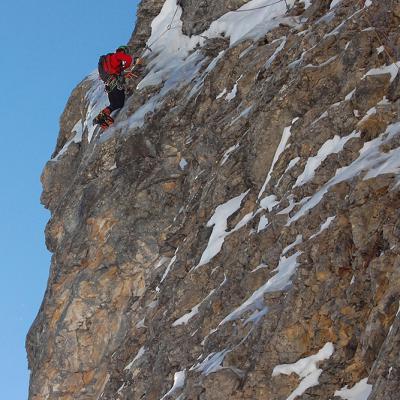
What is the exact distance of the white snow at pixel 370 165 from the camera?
33.1ft

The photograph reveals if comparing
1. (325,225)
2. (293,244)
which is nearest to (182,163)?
(293,244)

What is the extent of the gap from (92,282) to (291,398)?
8.78m

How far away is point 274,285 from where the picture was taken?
35.5 ft

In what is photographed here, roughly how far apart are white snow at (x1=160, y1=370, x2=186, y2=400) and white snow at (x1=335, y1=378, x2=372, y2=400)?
10.1ft

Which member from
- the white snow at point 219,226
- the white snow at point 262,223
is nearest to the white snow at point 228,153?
the white snow at point 219,226

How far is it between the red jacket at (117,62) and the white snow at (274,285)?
409 inches

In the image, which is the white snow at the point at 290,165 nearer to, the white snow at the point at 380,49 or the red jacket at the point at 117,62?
the white snow at the point at 380,49

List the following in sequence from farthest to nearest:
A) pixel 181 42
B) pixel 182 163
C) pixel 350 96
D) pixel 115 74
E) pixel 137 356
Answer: pixel 181 42
pixel 115 74
pixel 182 163
pixel 137 356
pixel 350 96

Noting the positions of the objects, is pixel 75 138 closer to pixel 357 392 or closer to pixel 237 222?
pixel 237 222

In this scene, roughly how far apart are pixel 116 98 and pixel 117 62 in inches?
35.0

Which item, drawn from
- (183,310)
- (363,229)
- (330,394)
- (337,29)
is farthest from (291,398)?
(337,29)

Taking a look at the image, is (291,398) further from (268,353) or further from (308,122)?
(308,122)

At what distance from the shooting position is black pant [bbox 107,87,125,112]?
20.5 meters

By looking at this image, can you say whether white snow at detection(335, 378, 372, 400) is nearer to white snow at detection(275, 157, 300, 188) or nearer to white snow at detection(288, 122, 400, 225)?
white snow at detection(288, 122, 400, 225)
